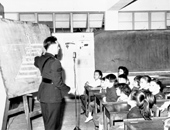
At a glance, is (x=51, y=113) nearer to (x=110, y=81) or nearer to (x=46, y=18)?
(x=110, y=81)

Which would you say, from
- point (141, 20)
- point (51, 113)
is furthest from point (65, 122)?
point (141, 20)

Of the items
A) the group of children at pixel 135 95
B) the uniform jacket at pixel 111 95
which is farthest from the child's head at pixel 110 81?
the uniform jacket at pixel 111 95

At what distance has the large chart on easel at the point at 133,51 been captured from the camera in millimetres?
6180

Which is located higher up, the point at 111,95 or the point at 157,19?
the point at 157,19

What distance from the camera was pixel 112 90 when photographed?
3627 mm

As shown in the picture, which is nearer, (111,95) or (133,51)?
(111,95)

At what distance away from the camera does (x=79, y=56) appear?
646cm

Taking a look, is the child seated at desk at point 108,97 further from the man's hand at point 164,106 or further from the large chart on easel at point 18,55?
the large chart on easel at point 18,55

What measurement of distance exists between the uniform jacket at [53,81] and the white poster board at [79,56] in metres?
3.49

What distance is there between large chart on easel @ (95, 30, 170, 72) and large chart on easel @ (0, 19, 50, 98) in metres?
2.39

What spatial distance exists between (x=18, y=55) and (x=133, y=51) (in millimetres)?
3416

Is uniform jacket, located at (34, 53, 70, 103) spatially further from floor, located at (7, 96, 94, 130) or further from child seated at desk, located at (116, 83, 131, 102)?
floor, located at (7, 96, 94, 130)

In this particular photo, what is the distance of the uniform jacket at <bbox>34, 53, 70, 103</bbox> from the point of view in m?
2.82

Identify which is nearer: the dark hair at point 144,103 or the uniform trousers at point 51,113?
the dark hair at point 144,103
